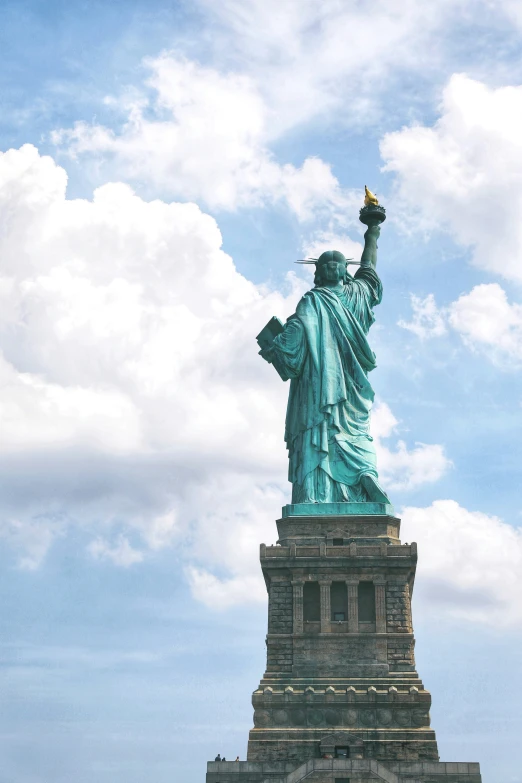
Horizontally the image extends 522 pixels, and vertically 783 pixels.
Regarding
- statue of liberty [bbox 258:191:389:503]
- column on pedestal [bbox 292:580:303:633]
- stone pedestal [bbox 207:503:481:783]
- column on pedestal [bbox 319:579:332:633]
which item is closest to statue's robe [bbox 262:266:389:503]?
statue of liberty [bbox 258:191:389:503]

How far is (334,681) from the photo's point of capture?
135 feet

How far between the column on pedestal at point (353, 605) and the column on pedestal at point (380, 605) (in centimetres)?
63

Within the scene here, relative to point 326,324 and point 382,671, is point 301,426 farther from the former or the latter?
point 382,671

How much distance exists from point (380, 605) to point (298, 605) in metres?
2.73

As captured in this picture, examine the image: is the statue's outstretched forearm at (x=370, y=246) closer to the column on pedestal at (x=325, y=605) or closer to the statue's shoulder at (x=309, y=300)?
the statue's shoulder at (x=309, y=300)

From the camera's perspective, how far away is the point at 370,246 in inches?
2012

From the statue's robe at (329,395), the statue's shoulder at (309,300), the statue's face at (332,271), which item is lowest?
the statue's robe at (329,395)

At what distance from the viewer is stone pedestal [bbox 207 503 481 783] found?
38.8 m

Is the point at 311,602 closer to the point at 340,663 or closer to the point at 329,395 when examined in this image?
the point at 340,663

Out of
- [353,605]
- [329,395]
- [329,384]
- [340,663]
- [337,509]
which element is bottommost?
[340,663]

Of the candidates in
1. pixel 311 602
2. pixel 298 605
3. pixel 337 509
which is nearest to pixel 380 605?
pixel 311 602

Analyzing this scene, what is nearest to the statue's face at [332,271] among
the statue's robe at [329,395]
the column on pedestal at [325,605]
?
the statue's robe at [329,395]

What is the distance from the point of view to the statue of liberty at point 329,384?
45.4 meters

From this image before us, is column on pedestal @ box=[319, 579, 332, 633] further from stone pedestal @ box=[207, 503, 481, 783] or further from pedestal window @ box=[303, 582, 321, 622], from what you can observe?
pedestal window @ box=[303, 582, 321, 622]
